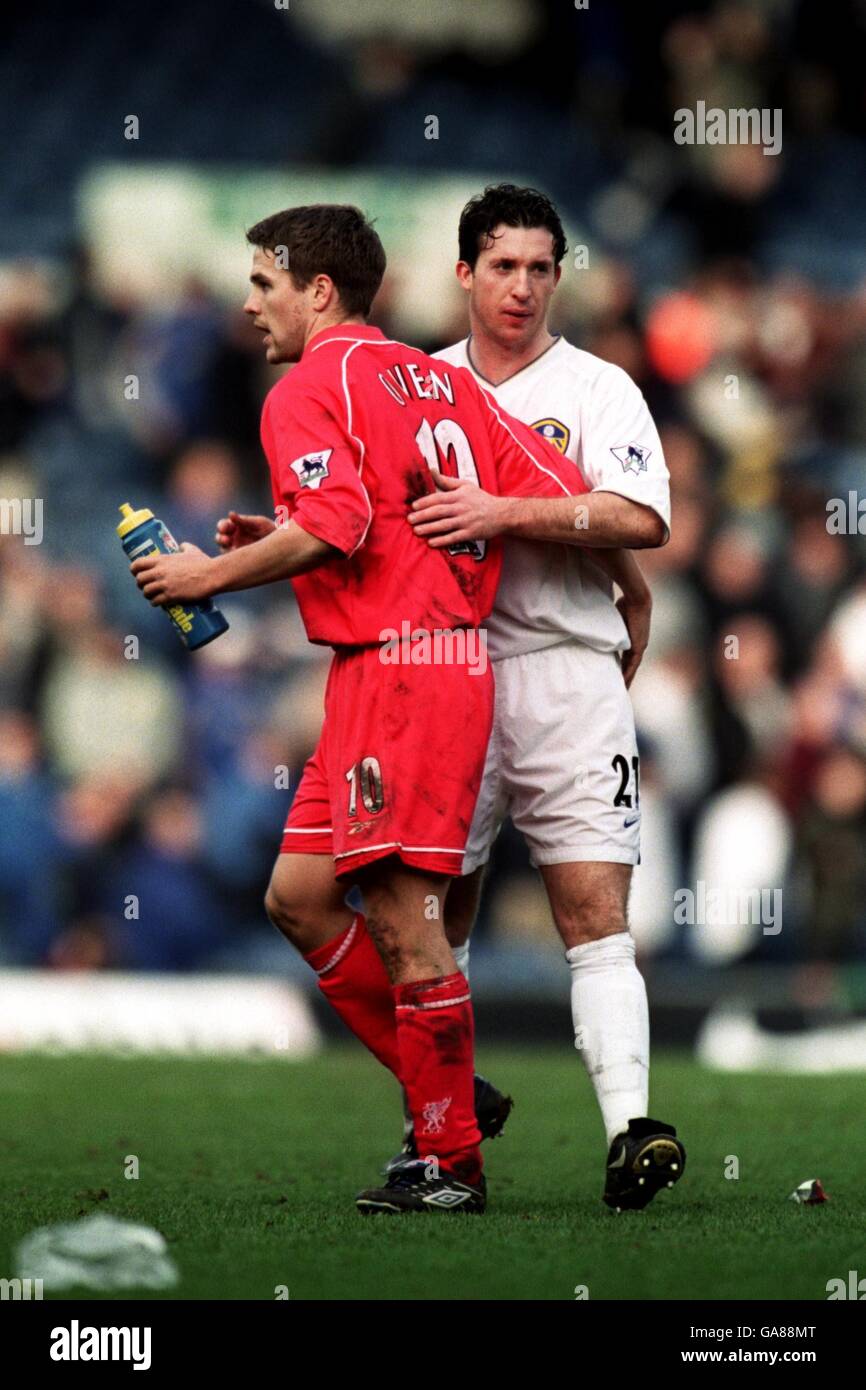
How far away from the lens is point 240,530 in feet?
17.7

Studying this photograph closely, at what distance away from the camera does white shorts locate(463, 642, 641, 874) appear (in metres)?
5.29

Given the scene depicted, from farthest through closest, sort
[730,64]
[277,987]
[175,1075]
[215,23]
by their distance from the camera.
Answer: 1. [215,23]
2. [730,64]
3. [277,987]
4. [175,1075]

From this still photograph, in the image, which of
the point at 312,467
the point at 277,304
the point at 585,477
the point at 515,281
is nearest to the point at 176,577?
the point at 312,467

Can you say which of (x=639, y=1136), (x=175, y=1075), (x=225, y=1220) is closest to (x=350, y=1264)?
(x=225, y=1220)

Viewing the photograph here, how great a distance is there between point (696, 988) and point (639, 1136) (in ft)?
20.3

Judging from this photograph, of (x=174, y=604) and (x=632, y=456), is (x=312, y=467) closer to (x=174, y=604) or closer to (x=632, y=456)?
(x=174, y=604)

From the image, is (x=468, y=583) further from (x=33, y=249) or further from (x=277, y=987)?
(x=33, y=249)

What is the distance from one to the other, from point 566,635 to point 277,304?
1035 mm

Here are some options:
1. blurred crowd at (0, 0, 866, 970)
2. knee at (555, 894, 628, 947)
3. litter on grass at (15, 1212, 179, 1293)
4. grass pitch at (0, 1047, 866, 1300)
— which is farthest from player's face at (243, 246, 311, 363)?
blurred crowd at (0, 0, 866, 970)

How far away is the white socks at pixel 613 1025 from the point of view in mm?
5059

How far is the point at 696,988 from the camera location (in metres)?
11.0

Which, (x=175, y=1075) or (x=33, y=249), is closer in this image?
(x=175, y=1075)

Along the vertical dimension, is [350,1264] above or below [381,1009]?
below

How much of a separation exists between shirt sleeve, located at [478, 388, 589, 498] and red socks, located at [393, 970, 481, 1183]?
1134 millimetres
